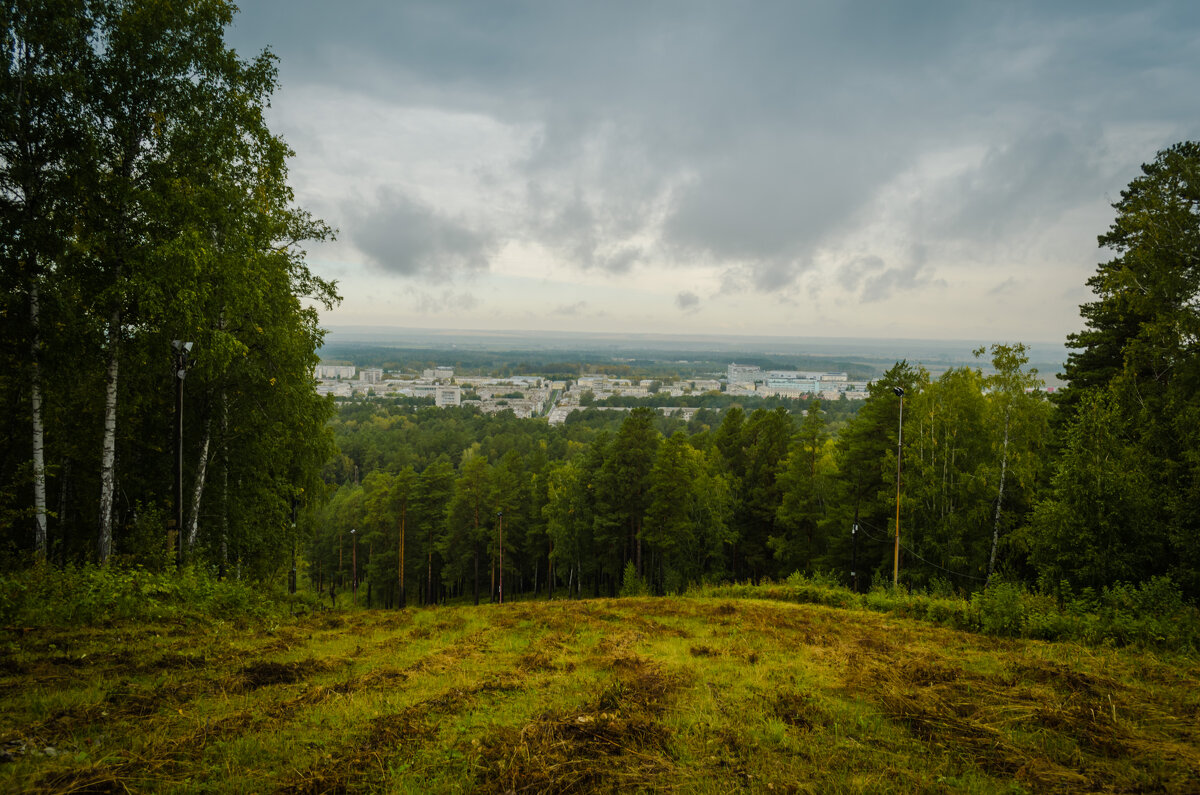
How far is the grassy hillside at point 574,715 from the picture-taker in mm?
4125

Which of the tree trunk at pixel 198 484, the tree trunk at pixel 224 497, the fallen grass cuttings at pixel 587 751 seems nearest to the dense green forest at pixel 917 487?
the tree trunk at pixel 224 497

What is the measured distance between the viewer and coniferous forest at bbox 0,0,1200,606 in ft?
29.8

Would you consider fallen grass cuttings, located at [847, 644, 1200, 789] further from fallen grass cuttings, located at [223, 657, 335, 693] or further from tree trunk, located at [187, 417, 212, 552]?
tree trunk, located at [187, 417, 212, 552]

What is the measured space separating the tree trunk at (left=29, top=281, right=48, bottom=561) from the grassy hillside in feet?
11.8

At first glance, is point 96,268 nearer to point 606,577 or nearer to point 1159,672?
point 1159,672

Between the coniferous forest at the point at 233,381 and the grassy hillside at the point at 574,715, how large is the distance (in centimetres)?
527

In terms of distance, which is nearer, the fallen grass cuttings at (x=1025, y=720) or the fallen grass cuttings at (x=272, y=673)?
the fallen grass cuttings at (x=1025, y=720)

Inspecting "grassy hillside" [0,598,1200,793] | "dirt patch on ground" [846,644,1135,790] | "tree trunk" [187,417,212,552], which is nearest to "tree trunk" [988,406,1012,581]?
"grassy hillside" [0,598,1200,793]

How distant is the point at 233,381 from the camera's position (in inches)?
506

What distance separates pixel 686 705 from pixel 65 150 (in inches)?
528

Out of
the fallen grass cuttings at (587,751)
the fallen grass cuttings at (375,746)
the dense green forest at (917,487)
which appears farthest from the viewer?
the dense green forest at (917,487)

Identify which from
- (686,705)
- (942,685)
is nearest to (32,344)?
(686,705)

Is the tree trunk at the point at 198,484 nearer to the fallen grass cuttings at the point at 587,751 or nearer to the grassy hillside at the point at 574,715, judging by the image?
the grassy hillside at the point at 574,715

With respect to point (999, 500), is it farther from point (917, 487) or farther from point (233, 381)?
point (233, 381)
